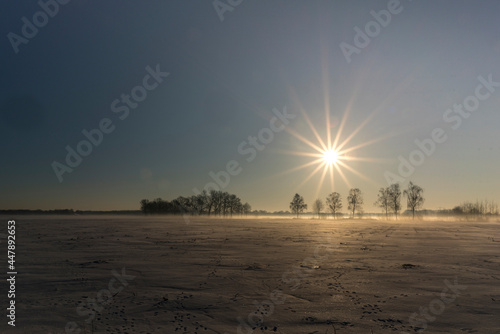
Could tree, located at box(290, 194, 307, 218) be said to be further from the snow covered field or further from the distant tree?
the snow covered field

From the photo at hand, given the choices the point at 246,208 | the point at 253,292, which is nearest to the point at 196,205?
the point at 246,208

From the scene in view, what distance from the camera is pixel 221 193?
132500 millimetres

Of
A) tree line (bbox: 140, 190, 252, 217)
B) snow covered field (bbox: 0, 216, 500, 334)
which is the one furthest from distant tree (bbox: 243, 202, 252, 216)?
snow covered field (bbox: 0, 216, 500, 334)

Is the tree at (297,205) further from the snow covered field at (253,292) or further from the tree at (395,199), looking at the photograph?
the snow covered field at (253,292)

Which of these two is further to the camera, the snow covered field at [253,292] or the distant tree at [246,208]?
the distant tree at [246,208]

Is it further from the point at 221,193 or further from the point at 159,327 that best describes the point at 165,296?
the point at 221,193

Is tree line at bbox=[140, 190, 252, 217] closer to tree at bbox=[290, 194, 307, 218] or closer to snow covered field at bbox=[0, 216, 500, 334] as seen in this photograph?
tree at bbox=[290, 194, 307, 218]

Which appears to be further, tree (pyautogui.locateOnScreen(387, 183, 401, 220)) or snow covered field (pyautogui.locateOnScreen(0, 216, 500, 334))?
tree (pyautogui.locateOnScreen(387, 183, 401, 220))

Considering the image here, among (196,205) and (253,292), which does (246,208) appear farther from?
(253,292)

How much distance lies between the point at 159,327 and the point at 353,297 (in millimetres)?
5466

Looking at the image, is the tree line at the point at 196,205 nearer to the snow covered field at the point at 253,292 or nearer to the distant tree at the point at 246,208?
the distant tree at the point at 246,208

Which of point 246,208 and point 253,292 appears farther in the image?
point 246,208

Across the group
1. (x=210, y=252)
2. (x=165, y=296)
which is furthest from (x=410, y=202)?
(x=165, y=296)

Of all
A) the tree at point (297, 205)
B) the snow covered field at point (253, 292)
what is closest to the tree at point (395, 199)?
the tree at point (297, 205)
